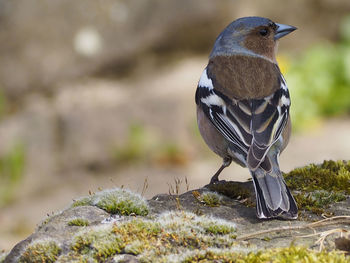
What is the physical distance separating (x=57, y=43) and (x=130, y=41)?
134cm

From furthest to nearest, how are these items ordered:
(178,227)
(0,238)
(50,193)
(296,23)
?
(296,23)
(50,193)
(0,238)
(178,227)

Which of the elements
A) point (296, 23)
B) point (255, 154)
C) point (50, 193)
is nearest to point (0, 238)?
point (50, 193)

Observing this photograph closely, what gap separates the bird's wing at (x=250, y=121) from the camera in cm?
487

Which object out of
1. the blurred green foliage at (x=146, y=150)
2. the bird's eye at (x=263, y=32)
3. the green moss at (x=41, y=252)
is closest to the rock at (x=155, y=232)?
the green moss at (x=41, y=252)

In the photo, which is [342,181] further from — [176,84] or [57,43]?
[57,43]

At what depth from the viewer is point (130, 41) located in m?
11.4

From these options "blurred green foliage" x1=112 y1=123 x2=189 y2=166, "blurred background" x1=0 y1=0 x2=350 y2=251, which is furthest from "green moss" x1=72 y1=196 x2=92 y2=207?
"blurred green foliage" x1=112 y1=123 x2=189 y2=166

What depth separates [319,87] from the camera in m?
10.9

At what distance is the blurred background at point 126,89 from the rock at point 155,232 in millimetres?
5332

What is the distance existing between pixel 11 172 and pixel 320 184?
20.0 feet

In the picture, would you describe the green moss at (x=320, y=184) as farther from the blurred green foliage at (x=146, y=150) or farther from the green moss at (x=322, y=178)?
the blurred green foliage at (x=146, y=150)

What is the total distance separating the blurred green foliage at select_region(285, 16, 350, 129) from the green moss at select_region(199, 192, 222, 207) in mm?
6219

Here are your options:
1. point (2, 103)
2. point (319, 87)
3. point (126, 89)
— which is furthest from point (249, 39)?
point (2, 103)

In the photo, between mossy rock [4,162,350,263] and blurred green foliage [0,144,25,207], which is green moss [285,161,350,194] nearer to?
mossy rock [4,162,350,263]
